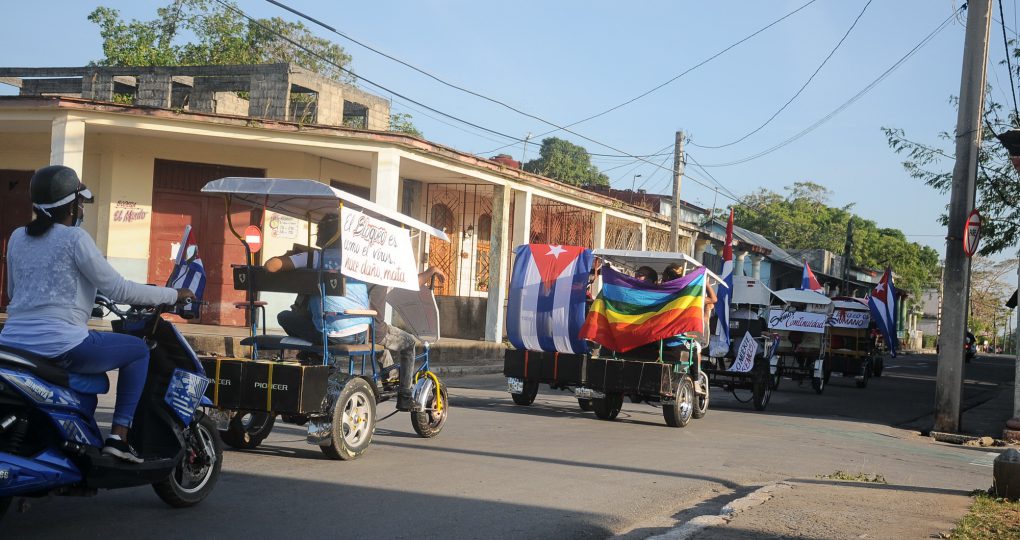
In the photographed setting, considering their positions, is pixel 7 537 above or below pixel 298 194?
below

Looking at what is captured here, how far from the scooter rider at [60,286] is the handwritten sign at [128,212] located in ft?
53.1

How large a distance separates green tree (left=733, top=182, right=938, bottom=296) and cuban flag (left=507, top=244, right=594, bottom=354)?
196 feet

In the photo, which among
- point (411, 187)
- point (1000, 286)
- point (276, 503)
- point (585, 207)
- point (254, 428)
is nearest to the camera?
point (276, 503)

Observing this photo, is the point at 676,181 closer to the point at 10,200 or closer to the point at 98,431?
the point at 10,200

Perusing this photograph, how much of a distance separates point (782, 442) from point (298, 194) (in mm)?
6966

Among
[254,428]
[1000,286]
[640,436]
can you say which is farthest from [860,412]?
[1000,286]

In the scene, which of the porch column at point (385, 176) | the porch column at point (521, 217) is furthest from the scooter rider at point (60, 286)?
the porch column at point (521, 217)

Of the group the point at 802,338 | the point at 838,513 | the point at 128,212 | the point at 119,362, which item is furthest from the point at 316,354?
the point at 802,338

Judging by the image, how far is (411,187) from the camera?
25422mm

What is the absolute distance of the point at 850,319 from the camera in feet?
85.3

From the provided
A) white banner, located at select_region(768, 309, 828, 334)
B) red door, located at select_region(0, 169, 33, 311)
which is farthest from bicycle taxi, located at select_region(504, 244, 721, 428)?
red door, located at select_region(0, 169, 33, 311)

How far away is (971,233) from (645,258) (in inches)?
193

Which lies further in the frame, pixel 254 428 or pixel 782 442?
pixel 782 442

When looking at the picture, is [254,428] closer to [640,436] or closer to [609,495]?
[609,495]
